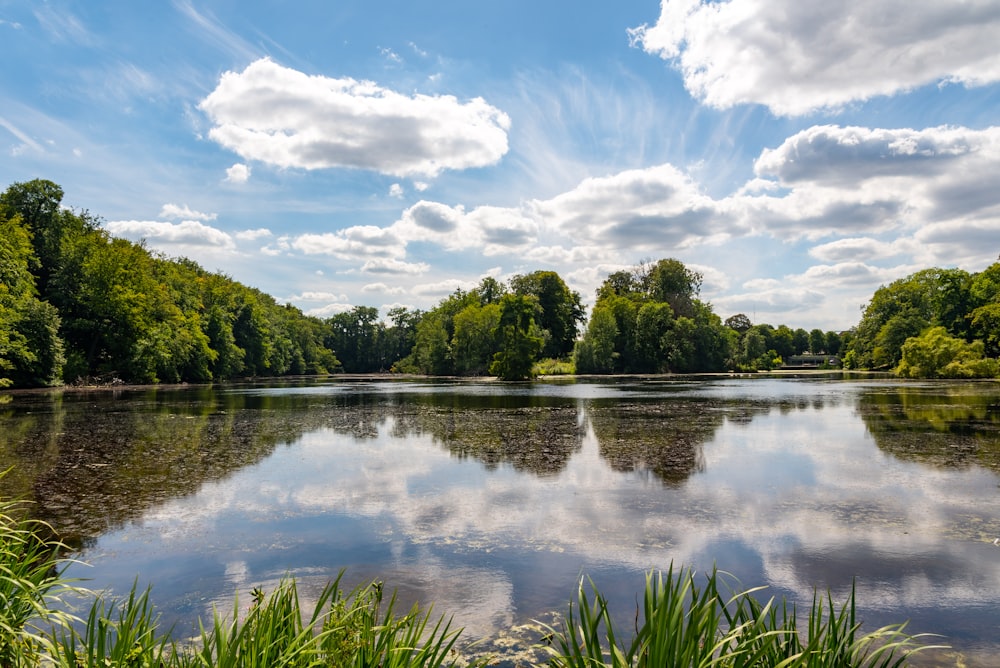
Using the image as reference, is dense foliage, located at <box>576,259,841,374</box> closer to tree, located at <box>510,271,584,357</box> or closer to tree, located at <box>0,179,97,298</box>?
tree, located at <box>510,271,584,357</box>

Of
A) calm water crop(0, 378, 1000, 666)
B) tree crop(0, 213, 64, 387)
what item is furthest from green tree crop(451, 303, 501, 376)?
calm water crop(0, 378, 1000, 666)

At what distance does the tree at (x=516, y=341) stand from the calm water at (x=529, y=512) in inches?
Result: 1844

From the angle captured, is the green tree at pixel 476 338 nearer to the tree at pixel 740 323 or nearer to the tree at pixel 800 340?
the tree at pixel 740 323

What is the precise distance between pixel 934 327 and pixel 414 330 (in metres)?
91.1

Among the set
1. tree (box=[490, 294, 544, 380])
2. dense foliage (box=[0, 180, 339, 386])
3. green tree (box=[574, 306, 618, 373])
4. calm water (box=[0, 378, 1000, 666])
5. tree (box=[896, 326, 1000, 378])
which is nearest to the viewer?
calm water (box=[0, 378, 1000, 666])

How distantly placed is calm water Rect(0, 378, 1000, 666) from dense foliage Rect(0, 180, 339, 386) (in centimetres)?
2665

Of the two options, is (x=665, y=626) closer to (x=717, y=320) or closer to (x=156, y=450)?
(x=156, y=450)

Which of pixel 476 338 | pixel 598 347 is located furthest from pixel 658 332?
pixel 476 338

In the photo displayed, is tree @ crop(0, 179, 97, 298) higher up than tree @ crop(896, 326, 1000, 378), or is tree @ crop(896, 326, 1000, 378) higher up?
tree @ crop(0, 179, 97, 298)

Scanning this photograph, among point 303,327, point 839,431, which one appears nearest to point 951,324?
point 839,431

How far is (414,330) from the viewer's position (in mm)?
128125

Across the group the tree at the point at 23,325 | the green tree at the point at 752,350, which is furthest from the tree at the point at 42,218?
the green tree at the point at 752,350

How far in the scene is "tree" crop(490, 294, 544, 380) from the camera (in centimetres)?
6500

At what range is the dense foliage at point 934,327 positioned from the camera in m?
52.6
